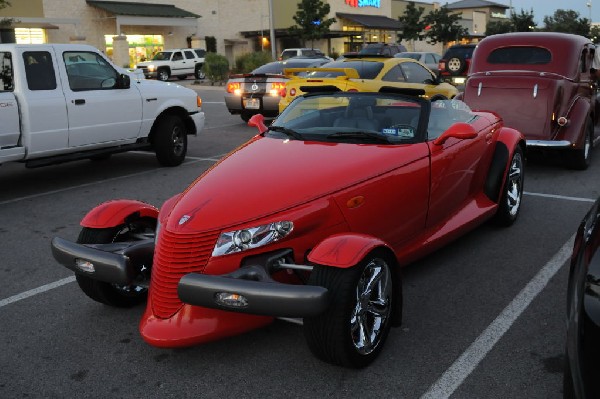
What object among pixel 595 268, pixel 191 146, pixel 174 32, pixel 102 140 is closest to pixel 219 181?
pixel 595 268

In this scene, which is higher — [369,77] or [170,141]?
[369,77]

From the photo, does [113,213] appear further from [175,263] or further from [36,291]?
[36,291]

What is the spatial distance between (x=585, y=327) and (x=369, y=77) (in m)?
9.51

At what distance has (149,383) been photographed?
11.2ft

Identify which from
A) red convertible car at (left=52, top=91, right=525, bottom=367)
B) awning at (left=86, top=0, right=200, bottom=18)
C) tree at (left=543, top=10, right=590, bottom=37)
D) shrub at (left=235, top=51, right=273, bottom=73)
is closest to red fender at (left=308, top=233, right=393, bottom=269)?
red convertible car at (left=52, top=91, right=525, bottom=367)

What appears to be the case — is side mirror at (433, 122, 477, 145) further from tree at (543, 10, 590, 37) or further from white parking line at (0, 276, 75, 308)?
tree at (543, 10, 590, 37)

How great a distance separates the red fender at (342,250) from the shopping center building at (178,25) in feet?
103

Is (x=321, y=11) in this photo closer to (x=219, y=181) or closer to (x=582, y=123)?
(x=582, y=123)

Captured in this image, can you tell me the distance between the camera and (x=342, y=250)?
3291mm

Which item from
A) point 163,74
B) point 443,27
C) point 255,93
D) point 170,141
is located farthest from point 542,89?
point 443,27

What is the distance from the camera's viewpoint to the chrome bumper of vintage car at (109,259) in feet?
11.8

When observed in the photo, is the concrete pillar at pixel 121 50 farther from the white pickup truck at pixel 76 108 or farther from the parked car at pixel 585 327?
the parked car at pixel 585 327

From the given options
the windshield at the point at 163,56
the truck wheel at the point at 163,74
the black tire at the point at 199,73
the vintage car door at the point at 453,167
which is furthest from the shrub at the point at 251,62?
the vintage car door at the point at 453,167

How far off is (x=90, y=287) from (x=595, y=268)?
3116mm
